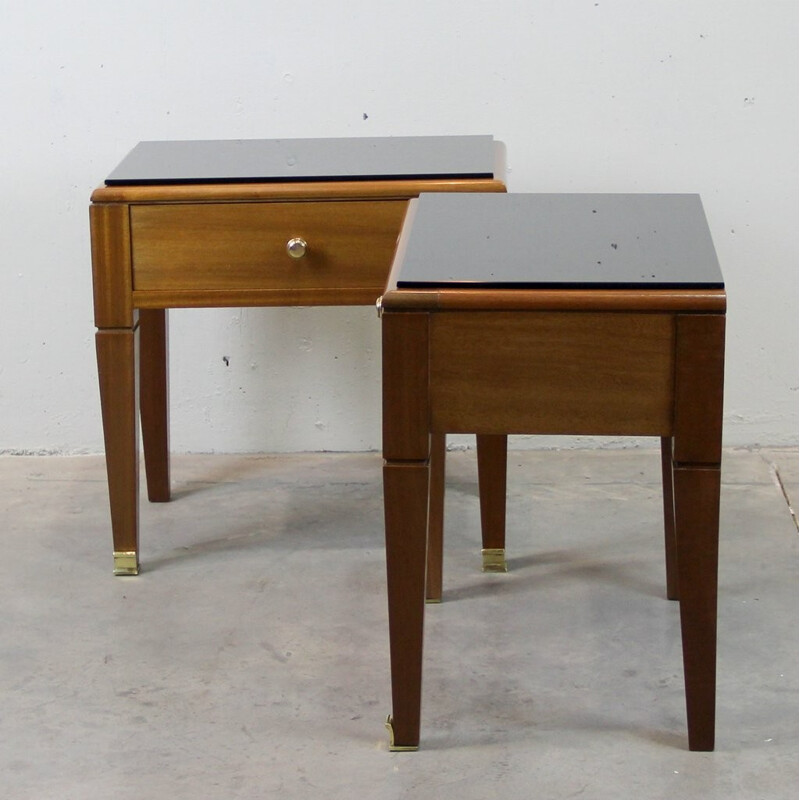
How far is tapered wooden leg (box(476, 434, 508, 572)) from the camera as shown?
6.91 feet

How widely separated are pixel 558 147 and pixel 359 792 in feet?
4.56

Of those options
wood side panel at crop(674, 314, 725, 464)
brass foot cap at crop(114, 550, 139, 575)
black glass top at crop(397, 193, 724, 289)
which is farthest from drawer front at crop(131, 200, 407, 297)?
wood side panel at crop(674, 314, 725, 464)

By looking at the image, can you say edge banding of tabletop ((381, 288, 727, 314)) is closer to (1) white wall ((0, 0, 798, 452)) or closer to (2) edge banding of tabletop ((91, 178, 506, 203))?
(2) edge banding of tabletop ((91, 178, 506, 203))

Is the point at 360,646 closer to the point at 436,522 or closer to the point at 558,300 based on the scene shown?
the point at 436,522

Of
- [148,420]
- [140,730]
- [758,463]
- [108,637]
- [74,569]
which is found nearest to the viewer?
[140,730]

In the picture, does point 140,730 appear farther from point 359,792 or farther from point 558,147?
point 558,147

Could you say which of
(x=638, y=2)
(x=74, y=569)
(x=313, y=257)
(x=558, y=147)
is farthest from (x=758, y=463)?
(x=74, y=569)

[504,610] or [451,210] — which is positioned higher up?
[451,210]

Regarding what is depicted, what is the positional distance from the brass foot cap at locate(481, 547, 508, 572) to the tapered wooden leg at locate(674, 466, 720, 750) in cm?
56

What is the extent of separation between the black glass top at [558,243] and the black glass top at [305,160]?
15 cm

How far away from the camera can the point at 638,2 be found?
2.50 metres

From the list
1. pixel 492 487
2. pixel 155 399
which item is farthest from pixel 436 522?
pixel 155 399

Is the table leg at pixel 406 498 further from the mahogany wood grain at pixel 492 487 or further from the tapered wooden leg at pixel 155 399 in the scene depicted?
the tapered wooden leg at pixel 155 399

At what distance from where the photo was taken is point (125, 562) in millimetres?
2162
